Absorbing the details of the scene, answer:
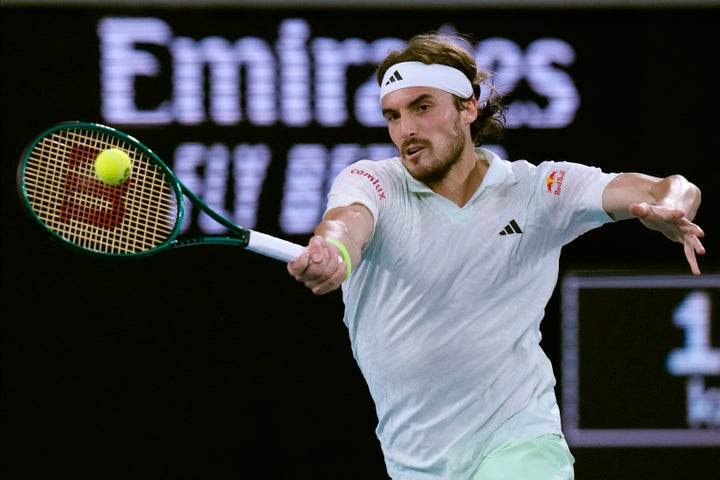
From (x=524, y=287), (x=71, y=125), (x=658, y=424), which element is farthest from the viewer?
(x=658, y=424)

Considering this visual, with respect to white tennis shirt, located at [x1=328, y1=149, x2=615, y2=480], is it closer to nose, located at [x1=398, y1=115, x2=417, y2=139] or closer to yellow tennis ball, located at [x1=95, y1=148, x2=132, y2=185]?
nose, located at [x1=398, y1=115, x2=417, y2=139]

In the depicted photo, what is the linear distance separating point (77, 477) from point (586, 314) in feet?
8.54

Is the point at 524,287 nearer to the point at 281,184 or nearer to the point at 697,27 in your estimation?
the point at 281,184

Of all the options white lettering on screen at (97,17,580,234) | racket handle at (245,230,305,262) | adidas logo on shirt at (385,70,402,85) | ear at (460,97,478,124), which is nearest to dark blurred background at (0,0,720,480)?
white lettering on screen at (97,17,580,234)

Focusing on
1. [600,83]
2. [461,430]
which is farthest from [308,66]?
[461,430]

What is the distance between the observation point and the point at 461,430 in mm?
4125

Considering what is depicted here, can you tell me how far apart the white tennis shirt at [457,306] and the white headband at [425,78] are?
313 millimetres

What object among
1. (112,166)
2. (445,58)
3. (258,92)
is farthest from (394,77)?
(258,92)

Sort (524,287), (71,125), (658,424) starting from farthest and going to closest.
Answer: (658,424) < (524,287) < (71,125)

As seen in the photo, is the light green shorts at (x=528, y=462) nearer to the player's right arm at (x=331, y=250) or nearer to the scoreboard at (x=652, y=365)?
the player's right arm at (x=331, y=250)

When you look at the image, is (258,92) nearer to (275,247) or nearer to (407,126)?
(407,126)

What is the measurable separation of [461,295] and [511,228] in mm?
277

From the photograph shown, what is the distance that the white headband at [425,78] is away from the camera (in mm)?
4395

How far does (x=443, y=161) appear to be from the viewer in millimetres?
4258
